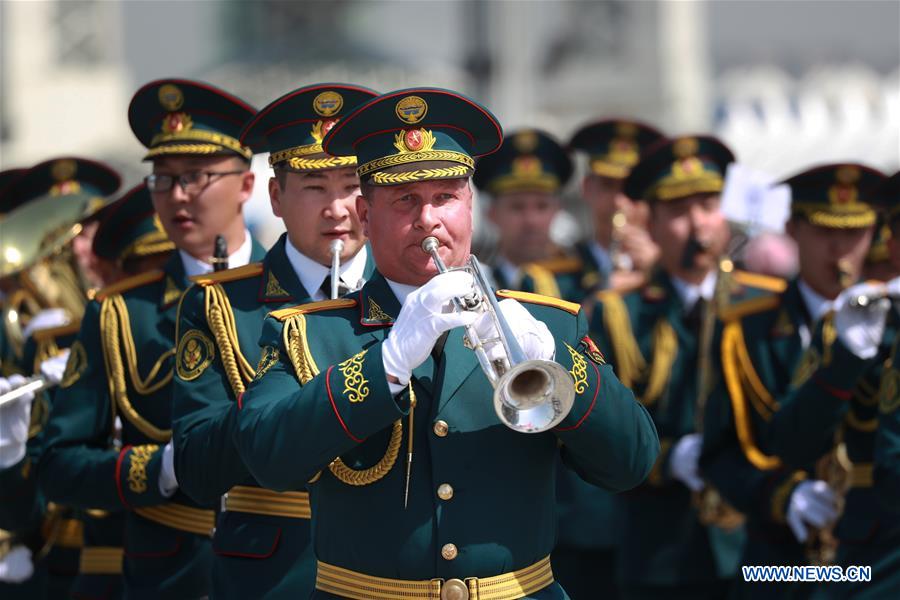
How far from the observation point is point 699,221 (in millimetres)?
8711

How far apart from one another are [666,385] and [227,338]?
11.5ft

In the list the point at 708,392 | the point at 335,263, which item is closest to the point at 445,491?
the point at 335,263

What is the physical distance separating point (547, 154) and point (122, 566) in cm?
504

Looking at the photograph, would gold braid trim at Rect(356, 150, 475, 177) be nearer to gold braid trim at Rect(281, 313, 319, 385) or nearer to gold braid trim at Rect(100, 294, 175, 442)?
gold braid trim at Rect(281, 313, 319, 385)

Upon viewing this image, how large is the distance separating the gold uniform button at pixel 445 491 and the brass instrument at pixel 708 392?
353 cm

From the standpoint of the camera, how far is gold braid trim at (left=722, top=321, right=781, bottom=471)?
23.0 feet

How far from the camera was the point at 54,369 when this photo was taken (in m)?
6.69

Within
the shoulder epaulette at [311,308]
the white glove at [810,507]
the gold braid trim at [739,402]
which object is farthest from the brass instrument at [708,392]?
the shoulder epaulette at [311,308]

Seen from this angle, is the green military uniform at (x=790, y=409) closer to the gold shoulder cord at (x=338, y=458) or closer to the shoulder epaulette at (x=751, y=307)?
the shoulder epaulette at (x=751, y=307)

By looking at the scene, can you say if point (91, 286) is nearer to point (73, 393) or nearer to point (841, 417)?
point (73, 393)

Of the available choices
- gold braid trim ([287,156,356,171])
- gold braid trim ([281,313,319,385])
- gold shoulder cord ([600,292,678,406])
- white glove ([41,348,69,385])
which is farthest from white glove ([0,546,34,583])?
gold braid trim ([281,313,319,385])

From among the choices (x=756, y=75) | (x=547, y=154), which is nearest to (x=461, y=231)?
(x=547, y=154)

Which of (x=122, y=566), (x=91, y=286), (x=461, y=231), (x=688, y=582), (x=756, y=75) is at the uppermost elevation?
(x=461, y=231)

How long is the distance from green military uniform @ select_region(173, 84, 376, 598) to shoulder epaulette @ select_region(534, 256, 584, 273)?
4.45m
